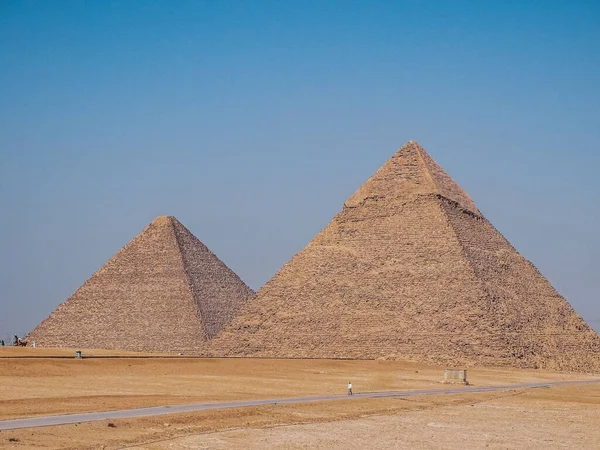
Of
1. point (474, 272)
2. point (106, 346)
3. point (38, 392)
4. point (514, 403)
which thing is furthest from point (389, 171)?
point (38, 392)

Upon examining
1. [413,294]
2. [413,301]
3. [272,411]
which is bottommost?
[272,411]

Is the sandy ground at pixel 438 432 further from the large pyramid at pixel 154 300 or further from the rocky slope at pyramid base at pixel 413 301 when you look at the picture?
the large pyramid at pixel 154 300

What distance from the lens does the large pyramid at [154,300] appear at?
75125 mm

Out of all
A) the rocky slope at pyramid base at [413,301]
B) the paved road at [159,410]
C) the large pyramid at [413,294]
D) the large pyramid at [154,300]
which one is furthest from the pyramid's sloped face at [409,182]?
the paved road at [159,410]

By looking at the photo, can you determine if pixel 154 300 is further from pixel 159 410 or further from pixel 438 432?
pixel 438 432

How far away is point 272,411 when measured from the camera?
26078 mm

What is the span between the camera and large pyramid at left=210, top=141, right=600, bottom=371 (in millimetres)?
56688

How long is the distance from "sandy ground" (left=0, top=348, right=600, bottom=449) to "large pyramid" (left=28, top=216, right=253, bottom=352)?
94.3 ft

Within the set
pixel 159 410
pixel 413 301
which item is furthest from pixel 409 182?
pixel 159 410

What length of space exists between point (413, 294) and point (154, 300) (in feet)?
80.6

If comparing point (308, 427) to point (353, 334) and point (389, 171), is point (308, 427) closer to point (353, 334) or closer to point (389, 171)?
point (353, 334)

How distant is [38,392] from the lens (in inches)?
1171

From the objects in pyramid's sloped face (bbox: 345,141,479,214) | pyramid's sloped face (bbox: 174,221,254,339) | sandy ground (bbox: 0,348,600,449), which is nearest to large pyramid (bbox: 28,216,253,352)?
pyramid's sloped face (bbox: 174,221,254,339)

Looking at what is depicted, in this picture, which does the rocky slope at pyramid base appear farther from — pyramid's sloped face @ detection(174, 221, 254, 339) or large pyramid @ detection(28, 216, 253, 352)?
pyramid's sloped face @ detection(174, 221, 254, 339)
